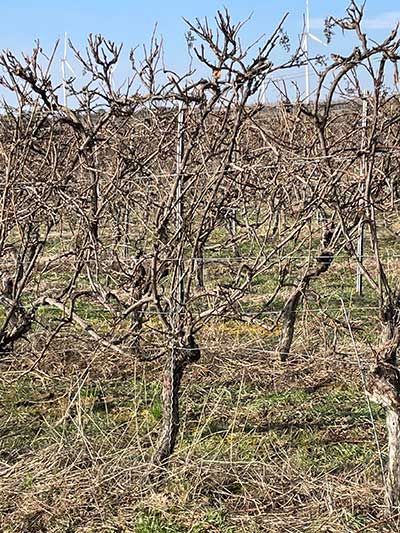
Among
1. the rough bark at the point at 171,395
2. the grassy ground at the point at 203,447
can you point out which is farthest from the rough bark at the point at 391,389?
the rough bark at the point at 171,395

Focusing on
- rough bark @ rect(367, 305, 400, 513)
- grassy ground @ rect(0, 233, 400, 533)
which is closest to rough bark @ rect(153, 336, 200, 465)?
grassy ground @ rect(0, 233, 400, 533)

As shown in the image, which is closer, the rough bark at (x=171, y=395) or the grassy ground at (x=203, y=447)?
the grassy ground at (x=203, y=447)

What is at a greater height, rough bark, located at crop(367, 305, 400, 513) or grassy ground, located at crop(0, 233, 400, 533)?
rough bark, located at crop(367, 305, 400, 513)

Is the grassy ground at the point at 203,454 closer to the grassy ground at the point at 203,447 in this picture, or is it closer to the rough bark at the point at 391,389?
the grassy ground at the point at 203,447

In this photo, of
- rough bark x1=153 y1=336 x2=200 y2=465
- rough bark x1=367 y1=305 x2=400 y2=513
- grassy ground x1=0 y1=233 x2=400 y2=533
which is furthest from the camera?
rough bark x1=153 y1=336 x2=200 y2=465

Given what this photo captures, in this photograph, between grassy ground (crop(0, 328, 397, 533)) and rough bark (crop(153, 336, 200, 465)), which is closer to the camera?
grassy ground (crop(0, 328, 397, 533))

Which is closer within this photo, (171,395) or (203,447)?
(171,395)

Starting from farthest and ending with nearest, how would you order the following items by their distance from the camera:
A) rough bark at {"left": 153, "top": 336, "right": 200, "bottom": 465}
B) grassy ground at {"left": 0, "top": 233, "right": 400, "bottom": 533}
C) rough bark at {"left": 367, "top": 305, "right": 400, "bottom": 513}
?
rough bark at {"left": 153, "top": 336, "right": 200, "bottom": 465}, grassy ground at {"left": 0, "top": 233, "right": 400, "bottom": 533}, rough bark at {"left": 367, "top": 305, "right": 400, "bottom": 513}

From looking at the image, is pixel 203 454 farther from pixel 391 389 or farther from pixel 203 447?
pixel 391 389

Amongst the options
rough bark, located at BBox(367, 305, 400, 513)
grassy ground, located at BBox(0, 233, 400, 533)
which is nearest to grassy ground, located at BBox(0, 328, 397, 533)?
grassy ground, located at BBox(0, 233, 400, 533)

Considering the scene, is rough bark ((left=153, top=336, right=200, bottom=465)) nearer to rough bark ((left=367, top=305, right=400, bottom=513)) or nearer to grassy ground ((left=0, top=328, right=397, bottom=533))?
grassy ground ((left=0, top=328, right=397, bottom=533))

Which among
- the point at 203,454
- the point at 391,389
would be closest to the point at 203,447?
the point at 203,454

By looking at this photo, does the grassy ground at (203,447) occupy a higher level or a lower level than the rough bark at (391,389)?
lower

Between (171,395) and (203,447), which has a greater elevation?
(171,395)
